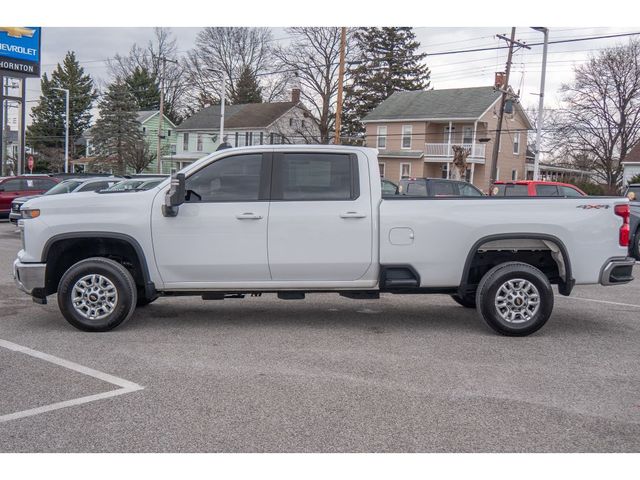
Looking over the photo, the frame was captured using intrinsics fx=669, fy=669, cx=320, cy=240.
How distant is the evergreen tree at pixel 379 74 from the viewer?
61.7 meters

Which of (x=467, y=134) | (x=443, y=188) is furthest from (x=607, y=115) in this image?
(x=443, y=188)

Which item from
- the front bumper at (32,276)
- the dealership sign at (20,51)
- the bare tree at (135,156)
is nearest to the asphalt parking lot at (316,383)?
the front bumper at (32,276)

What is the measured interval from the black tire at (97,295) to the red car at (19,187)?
A: 18.2 m

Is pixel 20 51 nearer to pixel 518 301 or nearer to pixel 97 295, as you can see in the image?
pixel 97 295

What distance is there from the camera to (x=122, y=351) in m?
6.47

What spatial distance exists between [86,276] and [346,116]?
56399 millimetres

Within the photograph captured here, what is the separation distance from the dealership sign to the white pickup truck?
33496 mm

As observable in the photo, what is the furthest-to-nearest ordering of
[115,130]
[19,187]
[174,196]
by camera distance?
[115,130] < [19,187] < [174,196]

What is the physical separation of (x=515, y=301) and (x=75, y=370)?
4482 mm

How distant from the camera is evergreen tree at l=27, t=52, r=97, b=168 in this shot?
2918 inches

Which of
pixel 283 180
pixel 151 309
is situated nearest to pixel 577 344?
pixel 283 180

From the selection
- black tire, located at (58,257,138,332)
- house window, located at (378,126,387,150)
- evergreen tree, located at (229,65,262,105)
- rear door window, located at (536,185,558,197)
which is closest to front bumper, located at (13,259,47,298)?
black tire, located at (58,257,138,332)

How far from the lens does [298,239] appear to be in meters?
7.13

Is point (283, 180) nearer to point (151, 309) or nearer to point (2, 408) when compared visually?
point (151, 309)
